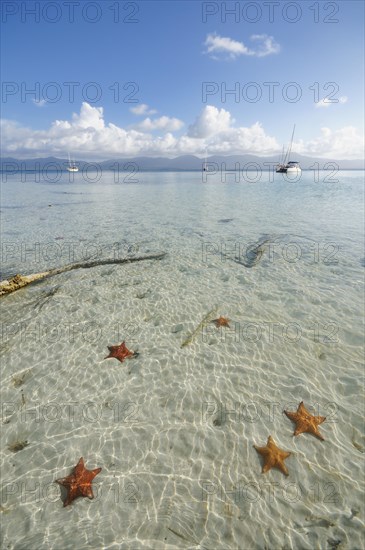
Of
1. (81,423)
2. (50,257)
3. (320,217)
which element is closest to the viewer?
(81,423)

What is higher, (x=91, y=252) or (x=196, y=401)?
(x=91, y=252)

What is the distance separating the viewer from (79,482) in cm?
479

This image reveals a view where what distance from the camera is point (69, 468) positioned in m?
5.23

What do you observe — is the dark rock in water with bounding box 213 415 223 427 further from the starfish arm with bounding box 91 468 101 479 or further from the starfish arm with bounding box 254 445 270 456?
the starfish arm with bounding box 91 468 101 479

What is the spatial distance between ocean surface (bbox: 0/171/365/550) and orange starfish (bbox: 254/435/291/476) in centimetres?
16

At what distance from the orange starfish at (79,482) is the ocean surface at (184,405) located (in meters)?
0.15

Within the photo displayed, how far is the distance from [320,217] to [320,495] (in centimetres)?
2968

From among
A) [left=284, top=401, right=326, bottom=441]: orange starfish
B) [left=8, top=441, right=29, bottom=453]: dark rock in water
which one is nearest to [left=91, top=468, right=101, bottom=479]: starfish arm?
[left=8, top=441, right=29, bottom=453]: dark rock in water

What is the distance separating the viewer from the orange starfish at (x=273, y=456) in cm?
518

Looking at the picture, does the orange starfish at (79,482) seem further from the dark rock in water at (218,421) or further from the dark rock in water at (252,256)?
the dark rock in water at (252,256)

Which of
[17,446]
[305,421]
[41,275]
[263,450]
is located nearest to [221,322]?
[305,421]

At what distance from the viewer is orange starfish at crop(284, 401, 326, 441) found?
589cm

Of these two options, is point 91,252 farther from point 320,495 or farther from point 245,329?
point 320,495

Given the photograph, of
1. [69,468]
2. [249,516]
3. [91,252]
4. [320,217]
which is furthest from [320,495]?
[320,217]
